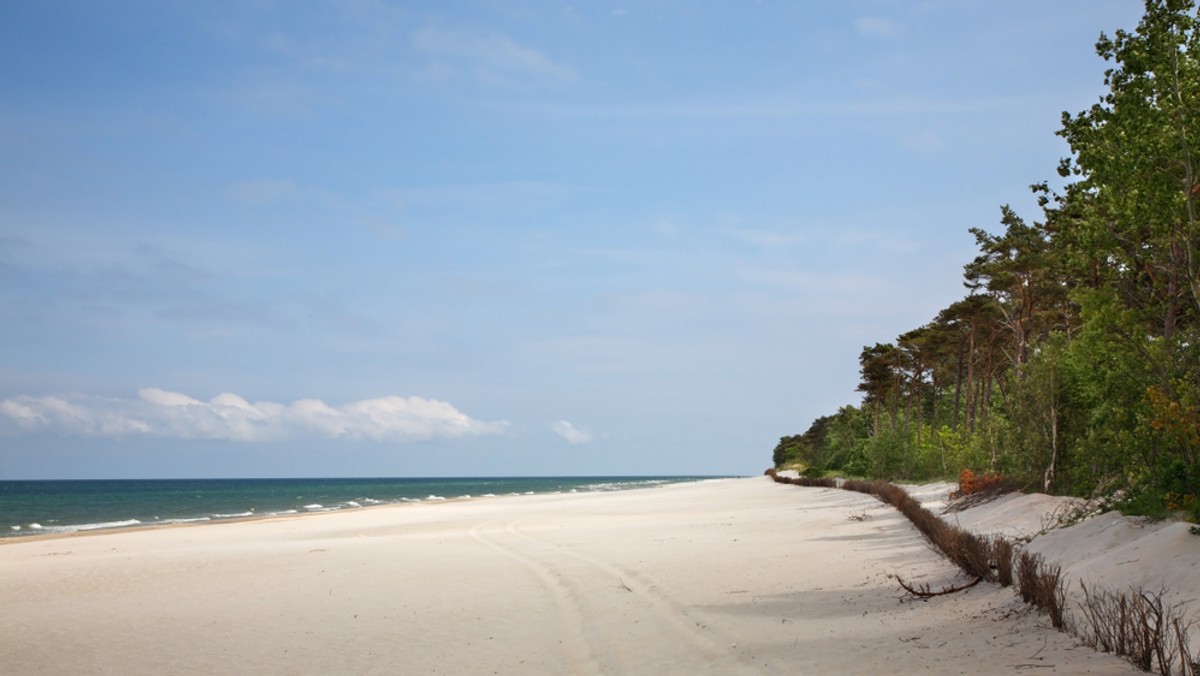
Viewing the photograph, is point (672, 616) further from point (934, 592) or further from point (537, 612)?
point (934, 592)

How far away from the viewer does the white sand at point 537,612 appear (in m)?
8.63

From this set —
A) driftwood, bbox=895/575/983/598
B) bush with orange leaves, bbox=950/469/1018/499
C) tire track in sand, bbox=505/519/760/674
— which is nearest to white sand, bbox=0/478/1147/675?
tire track in sand, bbox=505/519/760/674

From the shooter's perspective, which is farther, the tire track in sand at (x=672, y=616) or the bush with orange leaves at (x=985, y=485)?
the bush with orange leaves at (x=985, y=485)

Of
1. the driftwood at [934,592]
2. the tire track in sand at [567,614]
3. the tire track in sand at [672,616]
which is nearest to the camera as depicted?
the tire track in sand at [672,616]

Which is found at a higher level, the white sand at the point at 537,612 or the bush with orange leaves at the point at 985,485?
the bush with orange leaves at the point at 985,485

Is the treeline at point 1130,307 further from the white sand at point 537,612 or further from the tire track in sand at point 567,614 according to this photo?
the tire track in sand at point 567,614

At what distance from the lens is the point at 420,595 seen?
13.7 metres

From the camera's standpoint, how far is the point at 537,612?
1177 cm

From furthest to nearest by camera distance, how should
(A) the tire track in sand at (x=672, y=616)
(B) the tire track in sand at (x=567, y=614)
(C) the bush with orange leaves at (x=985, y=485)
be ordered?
(C) the bush with orange leaves at (x=985, y=485) < (B) the tire track in sand at (x=567, y=614) < (A) the tire track in sand at (x=672, y=616)

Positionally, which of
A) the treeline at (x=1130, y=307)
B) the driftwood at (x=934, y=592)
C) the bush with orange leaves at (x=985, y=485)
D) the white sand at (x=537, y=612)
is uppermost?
the treeline at (x=1130, y=307)

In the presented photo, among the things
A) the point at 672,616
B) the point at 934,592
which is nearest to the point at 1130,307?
the point at 934,592

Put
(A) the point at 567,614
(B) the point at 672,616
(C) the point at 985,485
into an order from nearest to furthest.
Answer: (B) the point at 672,616 → (A) the point at 567,614 → (C) the point at 985,485

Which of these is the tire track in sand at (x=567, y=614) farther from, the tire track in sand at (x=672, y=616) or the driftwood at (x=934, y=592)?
the driftwood at (x=934, y=592)

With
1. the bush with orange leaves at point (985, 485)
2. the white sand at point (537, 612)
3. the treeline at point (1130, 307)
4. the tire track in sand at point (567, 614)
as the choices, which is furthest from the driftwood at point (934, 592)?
the bush with orange leaves at point (985, 485)
